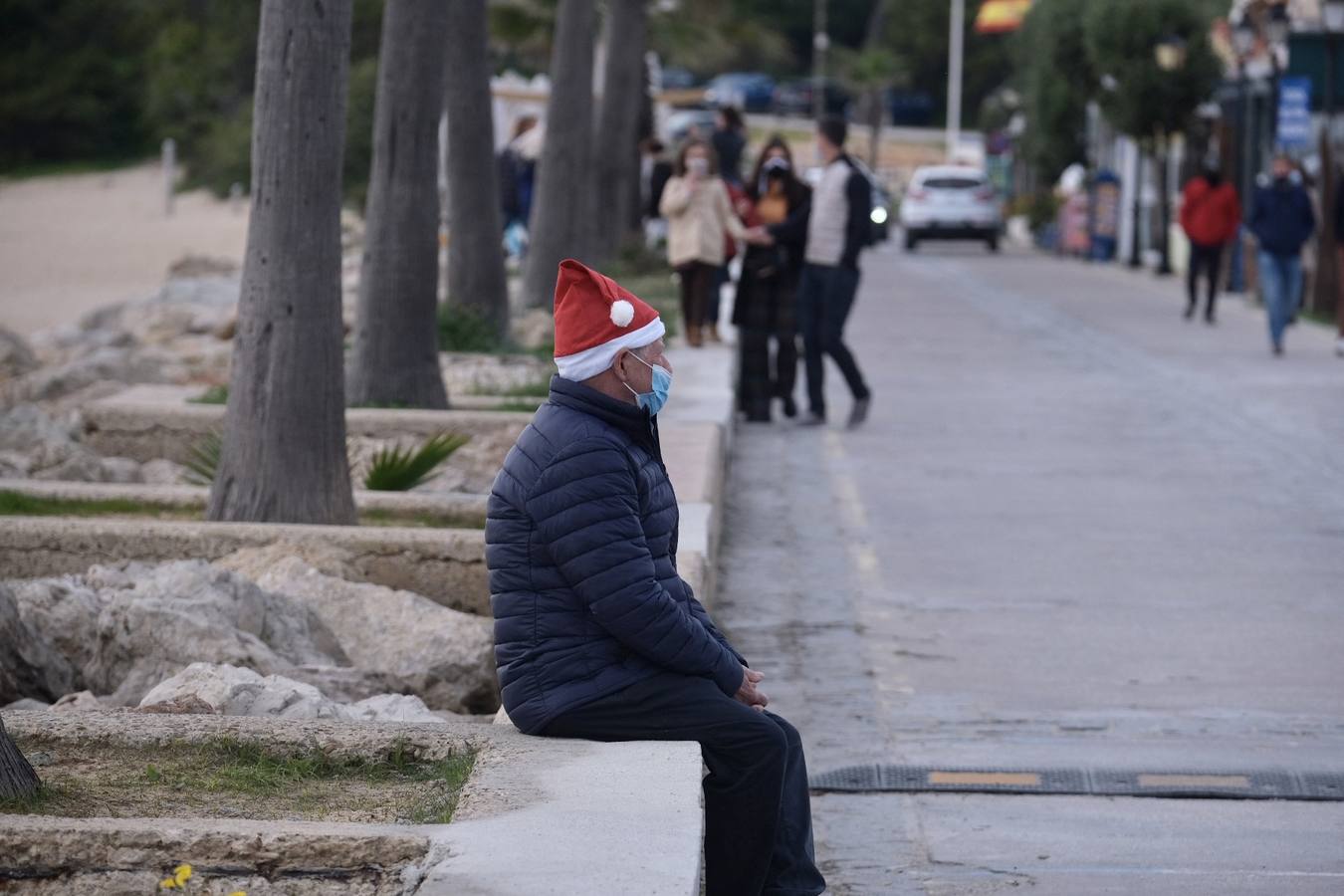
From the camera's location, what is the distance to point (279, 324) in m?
8.20

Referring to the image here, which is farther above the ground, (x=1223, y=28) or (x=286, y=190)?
(x=1223, y=28)

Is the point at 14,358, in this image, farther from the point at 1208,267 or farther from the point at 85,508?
the point at 1208,267

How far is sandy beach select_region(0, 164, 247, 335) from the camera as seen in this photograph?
2869 cm

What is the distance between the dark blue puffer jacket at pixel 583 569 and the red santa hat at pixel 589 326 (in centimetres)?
6

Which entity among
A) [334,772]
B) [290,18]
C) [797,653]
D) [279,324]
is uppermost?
[290,18]

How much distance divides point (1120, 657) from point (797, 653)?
4.05 ft

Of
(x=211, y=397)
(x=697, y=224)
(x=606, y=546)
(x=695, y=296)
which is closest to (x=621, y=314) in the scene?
(x=606, y=546)

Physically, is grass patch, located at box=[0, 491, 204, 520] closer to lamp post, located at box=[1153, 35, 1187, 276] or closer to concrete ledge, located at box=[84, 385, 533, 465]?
concrete ledge, located at box=[84, 385, 533, 465]

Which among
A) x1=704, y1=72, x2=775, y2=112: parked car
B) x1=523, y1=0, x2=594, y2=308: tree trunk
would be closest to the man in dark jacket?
x1=523, y1=0, x2=594, y2=308: tree trunk

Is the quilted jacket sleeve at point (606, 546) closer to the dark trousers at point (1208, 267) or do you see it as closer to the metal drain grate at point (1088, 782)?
the metal drain grate at point (1088, 782)

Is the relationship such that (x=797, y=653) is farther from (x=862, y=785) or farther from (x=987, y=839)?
(x=987, y=839)

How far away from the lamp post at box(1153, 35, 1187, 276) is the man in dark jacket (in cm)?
2875

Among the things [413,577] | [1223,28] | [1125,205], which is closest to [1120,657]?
[413,577]

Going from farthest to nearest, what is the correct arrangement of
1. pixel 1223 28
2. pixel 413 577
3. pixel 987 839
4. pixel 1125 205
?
pixel 1125 205 < pixel 1223 28 < pixel 413 577 < pixel 987 839
